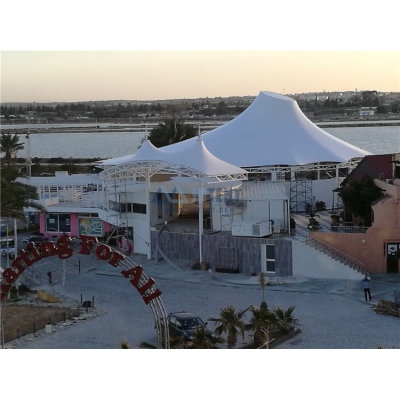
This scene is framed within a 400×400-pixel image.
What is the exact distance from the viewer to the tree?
25547 mm

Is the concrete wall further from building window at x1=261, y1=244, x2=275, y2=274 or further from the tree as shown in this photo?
the tree

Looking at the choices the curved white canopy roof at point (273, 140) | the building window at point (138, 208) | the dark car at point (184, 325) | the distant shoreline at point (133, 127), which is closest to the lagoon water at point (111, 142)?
the distant shoreline at point (133, 127)

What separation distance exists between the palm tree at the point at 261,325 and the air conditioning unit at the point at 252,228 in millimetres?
8133

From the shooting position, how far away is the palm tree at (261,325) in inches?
640

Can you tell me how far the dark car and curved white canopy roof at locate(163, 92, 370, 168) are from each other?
1497 centimetres

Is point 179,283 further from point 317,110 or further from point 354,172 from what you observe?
point 317,110

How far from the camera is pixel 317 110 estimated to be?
116m

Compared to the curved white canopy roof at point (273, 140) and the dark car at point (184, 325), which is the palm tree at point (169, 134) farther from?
the dark car at point (184, 325)

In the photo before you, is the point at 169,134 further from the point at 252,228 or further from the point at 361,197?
the point at 252,228

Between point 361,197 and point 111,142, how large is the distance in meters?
105

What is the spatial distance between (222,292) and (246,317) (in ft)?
10.5

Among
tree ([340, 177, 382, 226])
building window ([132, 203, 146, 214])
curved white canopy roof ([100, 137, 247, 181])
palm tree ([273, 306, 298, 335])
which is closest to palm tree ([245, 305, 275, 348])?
palm tree ([273, 306, 298, 335])

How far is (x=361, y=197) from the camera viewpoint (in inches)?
1010

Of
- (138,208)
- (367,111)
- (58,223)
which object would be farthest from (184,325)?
(367,111)
